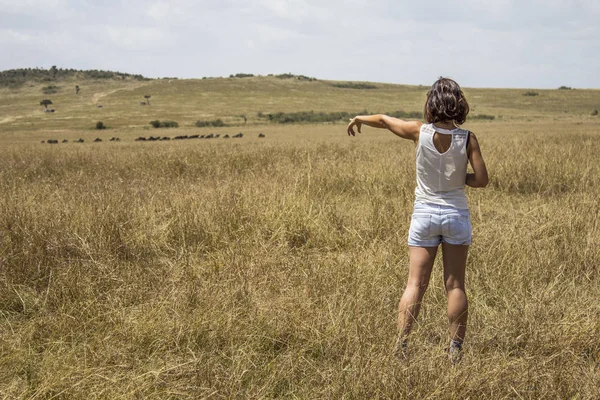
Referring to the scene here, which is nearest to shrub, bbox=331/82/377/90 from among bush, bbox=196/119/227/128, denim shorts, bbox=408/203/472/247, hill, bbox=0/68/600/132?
hill, bbox=0/68/600/132

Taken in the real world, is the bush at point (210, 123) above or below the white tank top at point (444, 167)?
below

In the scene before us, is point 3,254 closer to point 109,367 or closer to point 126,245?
point 126,245

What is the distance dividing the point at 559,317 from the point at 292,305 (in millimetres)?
1694

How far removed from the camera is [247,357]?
2.69 m

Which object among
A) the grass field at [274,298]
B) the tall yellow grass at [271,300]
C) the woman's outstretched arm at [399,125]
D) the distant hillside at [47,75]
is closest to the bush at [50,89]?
the distant hillside at [47,75]

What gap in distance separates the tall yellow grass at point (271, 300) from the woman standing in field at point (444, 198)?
214mm

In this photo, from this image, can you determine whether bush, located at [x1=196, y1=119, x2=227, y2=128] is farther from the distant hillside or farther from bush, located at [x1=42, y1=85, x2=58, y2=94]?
the distant hillside

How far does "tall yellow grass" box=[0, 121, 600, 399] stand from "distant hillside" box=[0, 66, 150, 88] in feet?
352

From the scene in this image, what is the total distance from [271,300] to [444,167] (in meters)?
1.51

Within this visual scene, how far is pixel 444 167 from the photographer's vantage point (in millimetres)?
2752

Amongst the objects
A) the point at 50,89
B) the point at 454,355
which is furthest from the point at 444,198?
the point at 50,89

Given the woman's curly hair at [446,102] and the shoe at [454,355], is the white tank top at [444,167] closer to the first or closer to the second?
the woman's curly hair at [446,102]

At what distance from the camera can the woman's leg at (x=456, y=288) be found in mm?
2801

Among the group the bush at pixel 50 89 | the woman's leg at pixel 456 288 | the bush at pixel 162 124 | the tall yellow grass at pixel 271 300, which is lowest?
the bush at pixel 162 124
